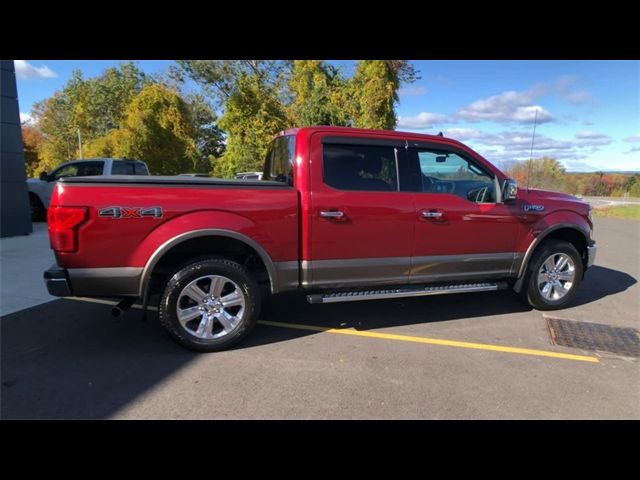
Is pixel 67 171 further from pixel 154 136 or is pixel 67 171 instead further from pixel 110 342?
pixel 110 342

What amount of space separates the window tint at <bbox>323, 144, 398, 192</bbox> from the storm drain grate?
2.44 meters

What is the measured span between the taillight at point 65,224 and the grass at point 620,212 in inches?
894

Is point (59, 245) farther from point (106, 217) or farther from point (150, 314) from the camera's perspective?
point (150, 314)

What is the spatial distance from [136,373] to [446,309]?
11.8ft

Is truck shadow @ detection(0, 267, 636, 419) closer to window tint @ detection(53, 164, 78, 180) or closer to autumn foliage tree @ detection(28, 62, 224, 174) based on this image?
window tint @ detection(53, 164, 78, 180)

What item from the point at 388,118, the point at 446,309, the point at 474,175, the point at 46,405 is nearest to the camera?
the point at 46,405

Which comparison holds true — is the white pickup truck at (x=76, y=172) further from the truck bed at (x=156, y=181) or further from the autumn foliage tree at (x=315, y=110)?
the truck bed at (x=156, y=181)

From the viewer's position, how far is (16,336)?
152 inches

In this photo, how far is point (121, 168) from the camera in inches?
415

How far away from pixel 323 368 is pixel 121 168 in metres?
9.50

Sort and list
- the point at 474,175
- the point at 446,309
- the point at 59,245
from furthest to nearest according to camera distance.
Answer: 1. the point at 446,309
2. the point at 474,175
3. the point at 59,245

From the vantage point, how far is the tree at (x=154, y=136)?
18.0m

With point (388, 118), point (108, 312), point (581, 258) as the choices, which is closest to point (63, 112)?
point (388, 118)

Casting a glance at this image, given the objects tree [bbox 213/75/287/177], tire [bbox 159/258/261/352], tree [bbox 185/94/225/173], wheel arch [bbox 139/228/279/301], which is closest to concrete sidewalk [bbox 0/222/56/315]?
wheel arch [bbox 139/228/279/301]
